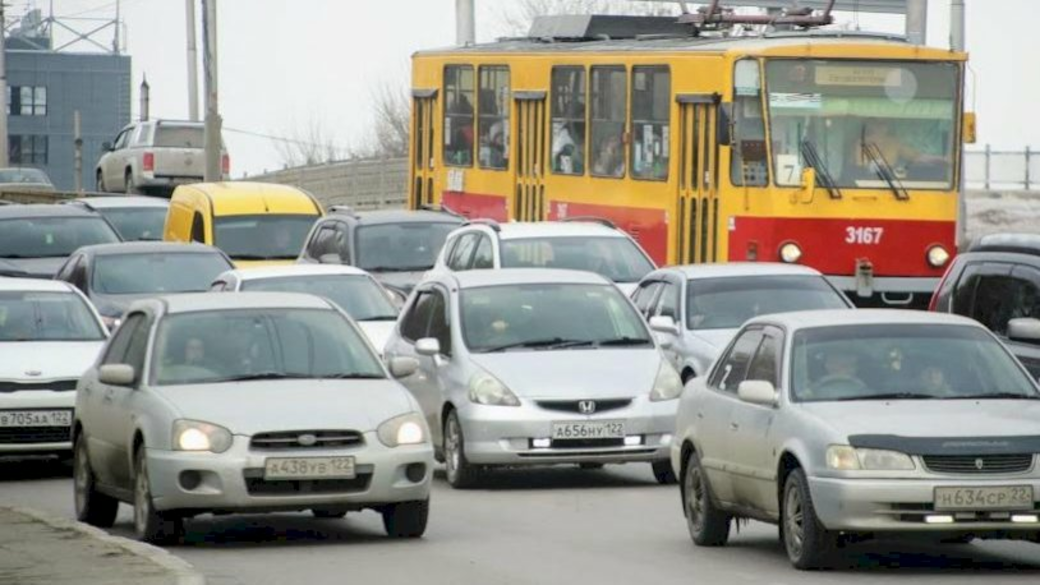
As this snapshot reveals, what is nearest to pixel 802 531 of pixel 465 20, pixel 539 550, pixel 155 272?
pixel 539 550

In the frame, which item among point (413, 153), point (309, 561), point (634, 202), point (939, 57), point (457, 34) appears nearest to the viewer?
point (309, 561)

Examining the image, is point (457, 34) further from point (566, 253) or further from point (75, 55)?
point (75, 55)

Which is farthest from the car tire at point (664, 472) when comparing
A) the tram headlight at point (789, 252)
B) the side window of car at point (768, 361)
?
the tram headlight at point (789, 252)

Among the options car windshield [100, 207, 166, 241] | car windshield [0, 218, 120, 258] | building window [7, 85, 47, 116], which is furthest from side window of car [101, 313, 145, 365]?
building window [7, 85, 47, 116]

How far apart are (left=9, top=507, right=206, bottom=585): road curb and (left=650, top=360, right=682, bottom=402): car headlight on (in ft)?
15.0

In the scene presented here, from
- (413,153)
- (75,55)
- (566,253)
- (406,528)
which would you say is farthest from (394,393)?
(75,55)

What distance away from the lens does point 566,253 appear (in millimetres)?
27047

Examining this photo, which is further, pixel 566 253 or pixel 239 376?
pixel 566 253

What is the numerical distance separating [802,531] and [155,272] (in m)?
16.5

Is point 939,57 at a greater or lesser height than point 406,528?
greater

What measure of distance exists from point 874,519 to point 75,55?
451 feet

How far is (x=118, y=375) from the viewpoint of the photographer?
1598 centimetres

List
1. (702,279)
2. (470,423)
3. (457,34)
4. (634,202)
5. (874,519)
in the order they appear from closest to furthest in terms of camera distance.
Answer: (874,519) < (470,423) < (702,279) < (634,202) < (457,34)

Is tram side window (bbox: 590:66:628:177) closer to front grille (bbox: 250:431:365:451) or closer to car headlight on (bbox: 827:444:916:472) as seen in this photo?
front grille (bbox: 250:431:365:451)
